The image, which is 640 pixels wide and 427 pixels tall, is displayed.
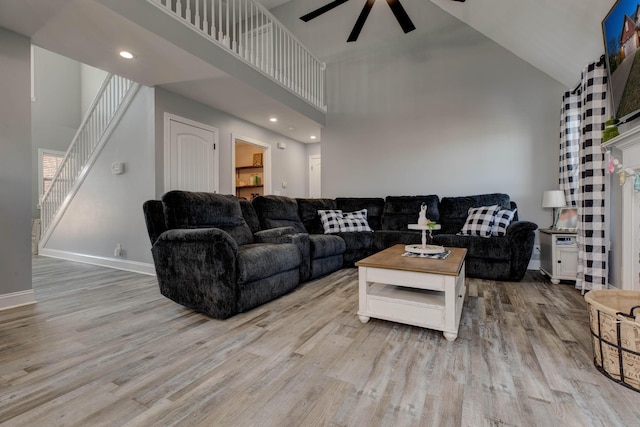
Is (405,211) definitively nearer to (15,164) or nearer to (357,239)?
(357,239)

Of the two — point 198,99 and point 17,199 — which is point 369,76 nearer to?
point 198,99

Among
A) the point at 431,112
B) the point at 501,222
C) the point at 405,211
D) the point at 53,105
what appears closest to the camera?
the point at 501,222

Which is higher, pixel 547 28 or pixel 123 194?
pixel 547 28

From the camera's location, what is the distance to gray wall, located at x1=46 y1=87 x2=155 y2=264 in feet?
11.7

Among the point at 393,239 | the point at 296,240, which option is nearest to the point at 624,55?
the point at 393,239

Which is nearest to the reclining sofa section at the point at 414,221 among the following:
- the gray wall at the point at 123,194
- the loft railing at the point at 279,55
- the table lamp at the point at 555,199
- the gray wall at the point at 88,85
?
the table lamp at the point at 555,199

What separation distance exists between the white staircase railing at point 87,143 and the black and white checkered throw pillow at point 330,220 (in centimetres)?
290

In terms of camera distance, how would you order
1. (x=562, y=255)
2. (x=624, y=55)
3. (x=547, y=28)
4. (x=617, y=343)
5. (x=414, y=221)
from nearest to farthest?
(x=617, y=343)
(x=624, y=55)
(x=547, y=28)
(x=562, y=255)
(x=414, y=221)

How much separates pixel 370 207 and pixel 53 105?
23.2ft

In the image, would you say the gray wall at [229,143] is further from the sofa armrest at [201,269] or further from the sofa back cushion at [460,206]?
the sofa back cushion at [460,206]

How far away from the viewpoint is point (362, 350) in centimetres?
166

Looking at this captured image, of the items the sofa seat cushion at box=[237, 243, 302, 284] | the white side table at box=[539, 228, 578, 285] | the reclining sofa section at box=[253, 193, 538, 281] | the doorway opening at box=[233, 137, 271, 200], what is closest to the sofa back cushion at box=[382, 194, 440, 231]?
the reclining sofa section at box=[253, 193, 538, 281]

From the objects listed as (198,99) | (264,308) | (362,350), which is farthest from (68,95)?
(362,350)

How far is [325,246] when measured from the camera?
3.34 meters
